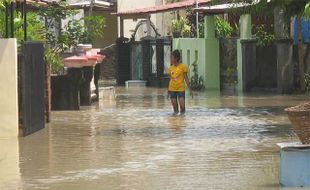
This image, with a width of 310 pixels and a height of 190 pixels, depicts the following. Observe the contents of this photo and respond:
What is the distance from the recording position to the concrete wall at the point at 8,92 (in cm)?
1528

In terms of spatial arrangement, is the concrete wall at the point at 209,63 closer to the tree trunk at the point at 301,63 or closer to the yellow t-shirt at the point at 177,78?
the tree trunk at the point at 301,63

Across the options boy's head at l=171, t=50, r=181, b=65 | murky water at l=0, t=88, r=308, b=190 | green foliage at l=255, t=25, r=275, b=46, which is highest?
green foliage at l=255, t=25, r=275, b=46

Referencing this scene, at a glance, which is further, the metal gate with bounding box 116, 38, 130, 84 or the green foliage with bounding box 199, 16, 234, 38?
the metal gate with bounding box 116, 38, 130, 84

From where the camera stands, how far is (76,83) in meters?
21.3

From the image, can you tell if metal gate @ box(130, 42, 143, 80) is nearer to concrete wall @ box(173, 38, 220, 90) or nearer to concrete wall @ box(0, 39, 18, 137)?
concrete wall @ box(173, 38, 220, 90)

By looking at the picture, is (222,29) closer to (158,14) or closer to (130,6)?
(158,14)

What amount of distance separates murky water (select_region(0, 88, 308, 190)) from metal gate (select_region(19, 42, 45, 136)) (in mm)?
242

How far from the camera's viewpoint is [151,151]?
13250mm

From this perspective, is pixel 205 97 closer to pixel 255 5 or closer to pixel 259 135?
pixel 255 5

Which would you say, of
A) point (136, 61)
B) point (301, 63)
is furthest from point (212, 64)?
point (136, 61)

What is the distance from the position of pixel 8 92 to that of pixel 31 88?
797 mm

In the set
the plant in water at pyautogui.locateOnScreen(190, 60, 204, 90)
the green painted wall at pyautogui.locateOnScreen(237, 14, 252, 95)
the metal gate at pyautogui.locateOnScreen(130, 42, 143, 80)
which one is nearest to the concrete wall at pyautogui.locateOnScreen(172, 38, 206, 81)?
the plant in water at pyautogui.locateOnScreen(190, 60, 204, 90)

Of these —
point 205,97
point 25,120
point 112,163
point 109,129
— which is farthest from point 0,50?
point 205,97

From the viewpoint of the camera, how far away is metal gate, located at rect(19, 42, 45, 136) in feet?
51.0
